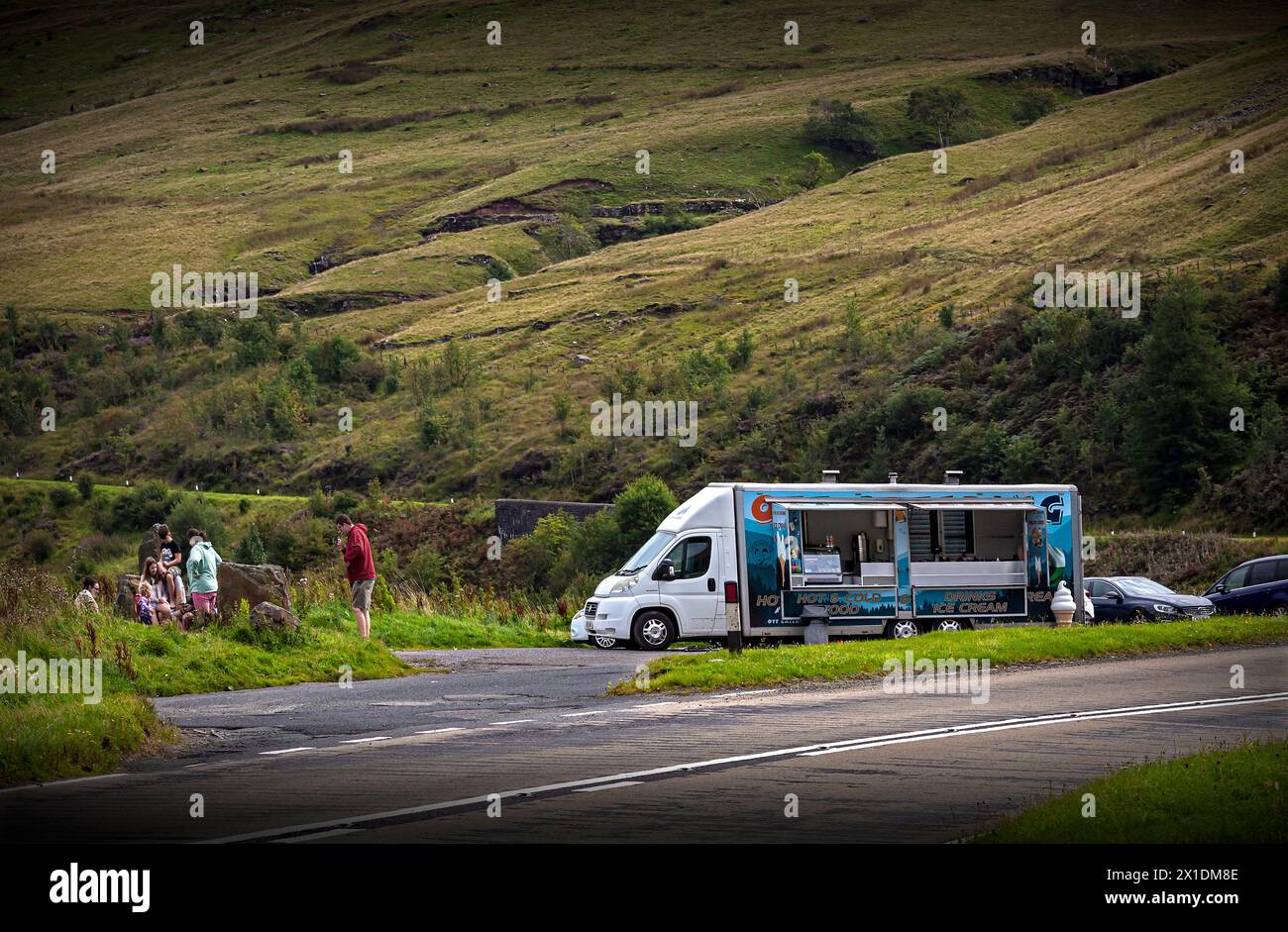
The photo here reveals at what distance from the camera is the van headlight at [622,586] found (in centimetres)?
2812

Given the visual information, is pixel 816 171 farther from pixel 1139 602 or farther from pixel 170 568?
pixel 170 568

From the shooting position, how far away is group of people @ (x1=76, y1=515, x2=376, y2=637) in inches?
867

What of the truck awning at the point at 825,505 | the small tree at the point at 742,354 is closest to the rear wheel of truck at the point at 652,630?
the truck awning at the point at 825,505

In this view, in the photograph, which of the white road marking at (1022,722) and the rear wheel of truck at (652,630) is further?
the rear wheel of truck at (652,630)

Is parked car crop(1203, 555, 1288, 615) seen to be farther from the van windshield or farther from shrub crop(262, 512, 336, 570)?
shrub crop(262, 512, 336, 570)

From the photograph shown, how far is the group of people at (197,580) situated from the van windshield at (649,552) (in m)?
5.88

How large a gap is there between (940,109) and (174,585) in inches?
6679

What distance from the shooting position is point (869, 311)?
94688mm

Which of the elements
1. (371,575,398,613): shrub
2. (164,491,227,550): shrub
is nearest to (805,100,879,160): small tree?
(164,491,227,550): shrub

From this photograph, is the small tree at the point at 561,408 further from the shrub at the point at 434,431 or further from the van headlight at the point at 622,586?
the van headlight at the point at 622,586
